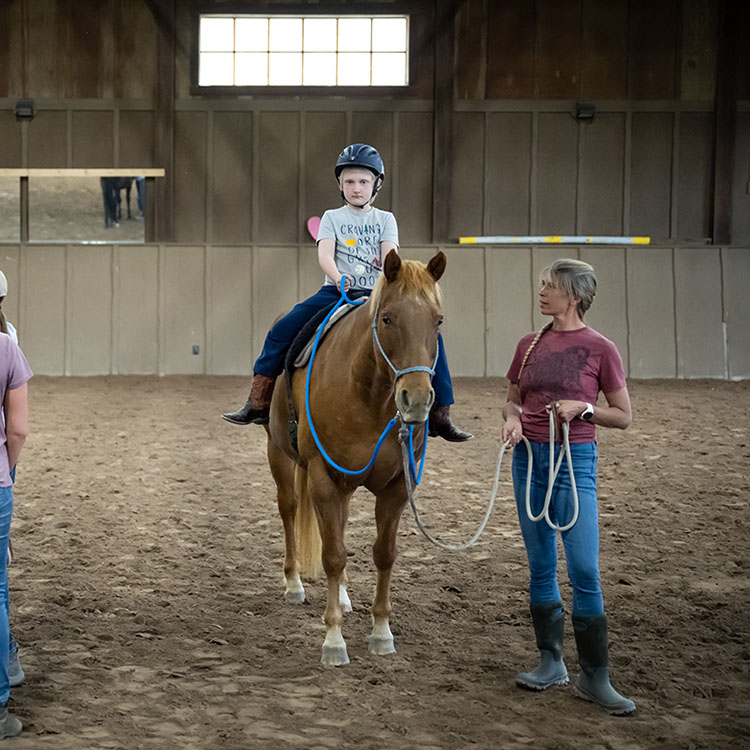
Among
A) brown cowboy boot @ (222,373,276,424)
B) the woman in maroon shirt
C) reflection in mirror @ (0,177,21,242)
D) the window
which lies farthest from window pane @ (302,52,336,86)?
the woman in maroon shirt

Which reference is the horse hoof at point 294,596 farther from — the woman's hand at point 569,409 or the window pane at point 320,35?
the window pane at point 320,35

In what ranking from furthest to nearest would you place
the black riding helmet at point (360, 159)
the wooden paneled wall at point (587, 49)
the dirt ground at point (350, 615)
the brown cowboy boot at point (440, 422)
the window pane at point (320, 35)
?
the window pane at point (320, 35) → the wooden paneled wall at point (587, 49) → the black riding helmet at point (360, 159) → the brown cowboy boot at point (440, 422) → the dirt ground at point (350, 615)

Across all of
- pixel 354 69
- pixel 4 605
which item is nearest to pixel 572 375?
pixel 4 605

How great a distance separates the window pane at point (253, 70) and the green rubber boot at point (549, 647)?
11196 millimetres

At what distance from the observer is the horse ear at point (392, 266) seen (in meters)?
3.15

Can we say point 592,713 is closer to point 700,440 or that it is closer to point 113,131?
point 700,440

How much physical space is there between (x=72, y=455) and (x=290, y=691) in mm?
4885

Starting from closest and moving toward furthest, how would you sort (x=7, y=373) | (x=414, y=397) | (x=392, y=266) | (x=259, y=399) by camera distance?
(x=7, y=373)
(x=414, y=397)
(x=392, y=266)
(x=259, y=399)

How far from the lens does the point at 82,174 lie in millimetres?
12953

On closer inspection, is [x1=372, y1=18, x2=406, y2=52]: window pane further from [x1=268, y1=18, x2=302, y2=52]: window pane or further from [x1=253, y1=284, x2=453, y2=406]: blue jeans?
[x1=253, y1=284, x2=453, y2=406]: blue jeans

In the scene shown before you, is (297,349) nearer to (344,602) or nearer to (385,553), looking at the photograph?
(385,553)

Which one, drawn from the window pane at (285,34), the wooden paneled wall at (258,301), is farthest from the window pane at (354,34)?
the wooden paneled wall at (258,301)

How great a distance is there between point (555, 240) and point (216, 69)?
5.30 metres

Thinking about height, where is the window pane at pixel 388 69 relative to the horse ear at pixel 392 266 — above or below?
above
